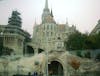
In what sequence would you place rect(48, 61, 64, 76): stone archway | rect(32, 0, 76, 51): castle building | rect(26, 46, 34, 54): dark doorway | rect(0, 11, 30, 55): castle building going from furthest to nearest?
1. rect(26, 46, 34, 54): dark doorway
2. rect(32, 0, 76, 51): castle building
3. rect(0, 11, 30, 55): castle building
4. rect(48, 61, 64, 76): stone archway

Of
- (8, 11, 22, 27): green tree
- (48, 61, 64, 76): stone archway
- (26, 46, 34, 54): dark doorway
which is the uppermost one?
(8, 11, 22, 27): green tree

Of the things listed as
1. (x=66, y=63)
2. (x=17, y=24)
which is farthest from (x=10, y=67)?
(x=17, y=24)

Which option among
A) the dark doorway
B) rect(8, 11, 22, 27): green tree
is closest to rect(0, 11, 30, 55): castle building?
rect(8, 11, 22, 27): green tree

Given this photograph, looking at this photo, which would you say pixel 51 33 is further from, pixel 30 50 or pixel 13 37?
pixel 13 37

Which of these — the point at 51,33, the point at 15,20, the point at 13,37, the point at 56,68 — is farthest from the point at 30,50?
the point at 56,68

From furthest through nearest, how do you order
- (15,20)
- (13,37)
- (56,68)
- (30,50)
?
1. (15,20)
2. (30,50)
3. (13,37)
4. (56,68)

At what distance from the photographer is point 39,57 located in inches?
453

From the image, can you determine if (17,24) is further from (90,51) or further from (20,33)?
(90,51)

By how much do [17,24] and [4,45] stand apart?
225 cm

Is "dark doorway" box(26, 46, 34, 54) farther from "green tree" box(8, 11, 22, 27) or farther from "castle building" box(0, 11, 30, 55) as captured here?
"green tree" box(8, 11, 22, 27)

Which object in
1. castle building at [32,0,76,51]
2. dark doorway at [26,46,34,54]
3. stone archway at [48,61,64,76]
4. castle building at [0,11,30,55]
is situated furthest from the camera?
dark doorway at [26,46,34,54]

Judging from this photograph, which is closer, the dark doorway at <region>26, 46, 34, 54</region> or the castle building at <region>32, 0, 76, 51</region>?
the castle building at <region>32, 0, 76, 51</region>

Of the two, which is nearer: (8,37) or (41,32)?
(8,37)

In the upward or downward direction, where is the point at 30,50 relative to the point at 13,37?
downward
